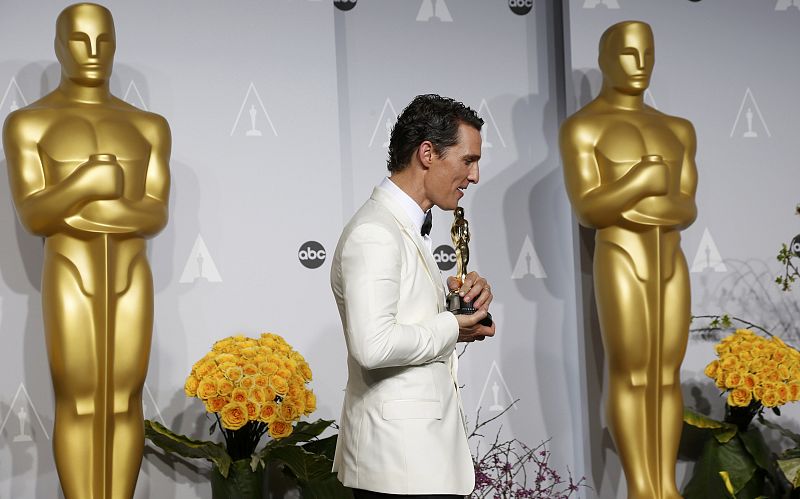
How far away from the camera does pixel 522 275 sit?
4.36 meters

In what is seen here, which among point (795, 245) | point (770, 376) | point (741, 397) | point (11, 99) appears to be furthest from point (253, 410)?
point (795, 245)

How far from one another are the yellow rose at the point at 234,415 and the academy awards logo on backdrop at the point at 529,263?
1.55 metres

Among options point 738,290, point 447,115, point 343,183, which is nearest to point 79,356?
point 343,183

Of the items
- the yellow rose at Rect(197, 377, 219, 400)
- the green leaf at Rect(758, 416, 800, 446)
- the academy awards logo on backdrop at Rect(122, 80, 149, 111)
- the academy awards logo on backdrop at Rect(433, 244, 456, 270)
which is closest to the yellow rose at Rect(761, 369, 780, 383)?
the green leaf at Rect(758, 416, 800, 446)

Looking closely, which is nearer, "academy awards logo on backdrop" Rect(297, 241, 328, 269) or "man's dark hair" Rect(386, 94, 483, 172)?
"man's dark hair" Rect(386, 94, 483, 172)

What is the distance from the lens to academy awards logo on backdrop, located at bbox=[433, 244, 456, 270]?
430 cm

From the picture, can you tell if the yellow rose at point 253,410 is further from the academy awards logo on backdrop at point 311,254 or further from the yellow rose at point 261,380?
the academy awards logo on backdrop at point 311,254

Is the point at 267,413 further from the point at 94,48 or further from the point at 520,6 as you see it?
the point at 520,6

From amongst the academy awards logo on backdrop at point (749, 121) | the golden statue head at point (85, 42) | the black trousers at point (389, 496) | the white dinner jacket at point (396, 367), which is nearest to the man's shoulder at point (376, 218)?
the white dinner jacket at point (396, 367)

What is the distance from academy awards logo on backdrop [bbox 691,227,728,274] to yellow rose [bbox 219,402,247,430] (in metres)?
2.15

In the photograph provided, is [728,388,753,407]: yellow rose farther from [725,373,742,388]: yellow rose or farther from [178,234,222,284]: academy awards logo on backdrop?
[178,234,222,284]: academy awards logo on backdrop

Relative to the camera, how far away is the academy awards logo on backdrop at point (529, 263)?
4363 mm

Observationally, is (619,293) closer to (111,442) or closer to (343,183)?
(343,183)

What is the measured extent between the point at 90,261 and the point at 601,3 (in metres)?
2.45
